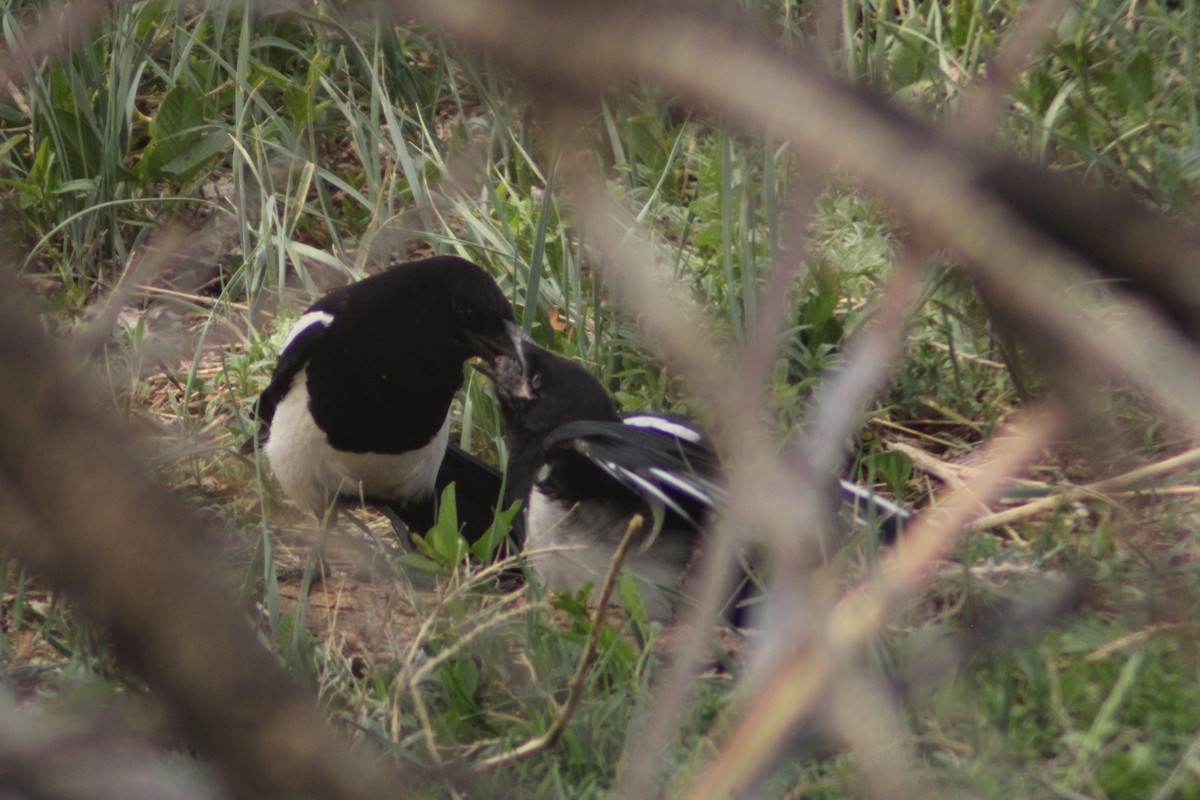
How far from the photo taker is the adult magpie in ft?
9.70

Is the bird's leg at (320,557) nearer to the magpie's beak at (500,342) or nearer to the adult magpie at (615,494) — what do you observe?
the adult magpie at (615,494)

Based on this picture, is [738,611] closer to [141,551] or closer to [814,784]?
[814,784]

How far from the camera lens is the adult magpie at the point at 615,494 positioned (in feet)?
9.70

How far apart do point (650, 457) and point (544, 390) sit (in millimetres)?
703

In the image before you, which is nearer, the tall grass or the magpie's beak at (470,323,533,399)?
the tall grass

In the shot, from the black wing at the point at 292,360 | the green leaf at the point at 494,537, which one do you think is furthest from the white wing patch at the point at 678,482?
the black wing at the point at 292,360

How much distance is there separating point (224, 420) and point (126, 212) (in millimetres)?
1131

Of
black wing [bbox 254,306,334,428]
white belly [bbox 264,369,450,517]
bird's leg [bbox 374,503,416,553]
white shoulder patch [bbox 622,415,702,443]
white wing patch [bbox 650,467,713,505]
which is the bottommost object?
bird's leg [bbox 374,503,416,553]

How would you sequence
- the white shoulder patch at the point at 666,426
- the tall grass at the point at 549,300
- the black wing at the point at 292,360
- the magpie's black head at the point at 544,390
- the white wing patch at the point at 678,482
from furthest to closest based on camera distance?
the black wing at the point at 292,360
the magpie's black head at the point at 544,390
the white shoulder patch at the point at 666,426
the white wing patch at the point at 678,482
the tall grass at the point at 549,300

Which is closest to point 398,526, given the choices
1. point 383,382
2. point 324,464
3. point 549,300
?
point 324,464

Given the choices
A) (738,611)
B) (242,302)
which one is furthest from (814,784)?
(242,302)

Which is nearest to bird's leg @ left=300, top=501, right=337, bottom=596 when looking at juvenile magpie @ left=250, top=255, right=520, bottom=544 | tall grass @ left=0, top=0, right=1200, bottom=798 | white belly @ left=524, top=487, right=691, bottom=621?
tall grass @ left=0, top=0, right=1200, bottom=798

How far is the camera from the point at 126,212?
5020mm

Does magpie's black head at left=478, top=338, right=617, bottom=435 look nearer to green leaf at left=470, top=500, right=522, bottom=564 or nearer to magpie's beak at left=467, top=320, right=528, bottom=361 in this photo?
magpie's beak at left=467, top=320, right=528, bottom=361
